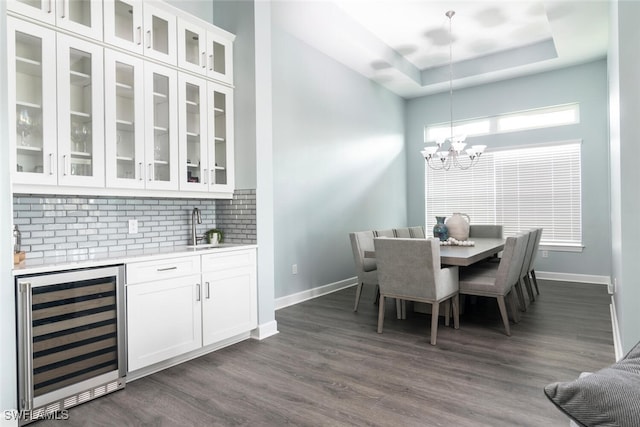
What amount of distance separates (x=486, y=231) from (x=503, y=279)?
7.56 feet

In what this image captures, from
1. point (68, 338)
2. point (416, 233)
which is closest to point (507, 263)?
point (416, 233)

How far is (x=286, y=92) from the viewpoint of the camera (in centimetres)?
464

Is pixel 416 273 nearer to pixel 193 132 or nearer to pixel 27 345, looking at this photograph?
pixel 193 132

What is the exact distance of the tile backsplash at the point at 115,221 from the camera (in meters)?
2.48

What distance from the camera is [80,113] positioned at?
2.51 m

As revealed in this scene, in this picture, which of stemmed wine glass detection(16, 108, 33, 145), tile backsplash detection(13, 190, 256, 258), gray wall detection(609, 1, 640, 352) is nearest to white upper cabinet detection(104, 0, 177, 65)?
stemmed wine glass detection(16, 108, 33, 145)

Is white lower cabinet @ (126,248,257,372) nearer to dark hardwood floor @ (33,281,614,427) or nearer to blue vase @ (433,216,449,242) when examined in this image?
dark hardwood floor @ (33,281,614,427)

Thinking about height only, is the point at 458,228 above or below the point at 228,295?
above

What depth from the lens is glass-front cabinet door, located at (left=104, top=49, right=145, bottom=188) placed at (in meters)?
2.64

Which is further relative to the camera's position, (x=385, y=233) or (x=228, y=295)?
(x=385, y=233)

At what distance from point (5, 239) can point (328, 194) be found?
3.75 m

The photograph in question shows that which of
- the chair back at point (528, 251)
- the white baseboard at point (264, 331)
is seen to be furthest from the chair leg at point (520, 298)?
the white baseboard at point (264, 331)

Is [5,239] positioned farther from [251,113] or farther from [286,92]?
[286,92]

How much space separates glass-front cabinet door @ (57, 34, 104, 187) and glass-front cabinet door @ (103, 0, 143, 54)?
164mm
